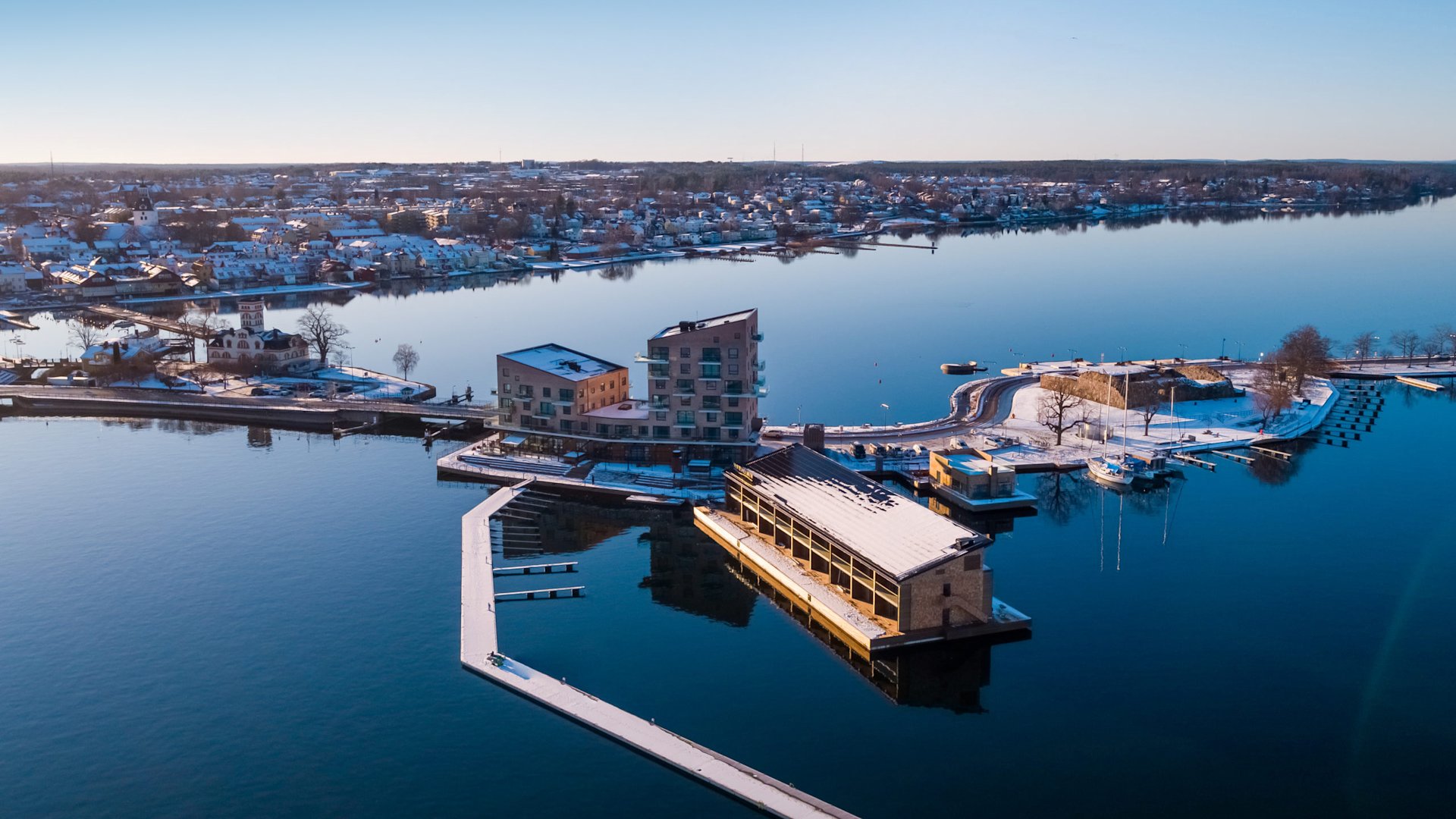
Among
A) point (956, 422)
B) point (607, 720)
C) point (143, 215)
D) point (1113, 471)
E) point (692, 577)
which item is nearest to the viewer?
point (607, 720)

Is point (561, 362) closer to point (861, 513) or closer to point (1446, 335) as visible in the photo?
point (861, 513)

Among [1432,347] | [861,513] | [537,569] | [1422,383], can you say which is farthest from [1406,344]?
[537,569]

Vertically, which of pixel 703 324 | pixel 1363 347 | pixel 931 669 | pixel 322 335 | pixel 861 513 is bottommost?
pixel 931 669

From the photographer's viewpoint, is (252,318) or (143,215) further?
(143,215)

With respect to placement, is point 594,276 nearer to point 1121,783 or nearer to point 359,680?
point 359,680

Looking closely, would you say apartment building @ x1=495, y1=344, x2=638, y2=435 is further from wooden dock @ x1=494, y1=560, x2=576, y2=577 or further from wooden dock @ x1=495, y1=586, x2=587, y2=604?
wooden dock @ x1=495, y1=586, x2=587, y2=604

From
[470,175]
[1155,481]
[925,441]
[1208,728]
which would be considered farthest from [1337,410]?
[470,175]

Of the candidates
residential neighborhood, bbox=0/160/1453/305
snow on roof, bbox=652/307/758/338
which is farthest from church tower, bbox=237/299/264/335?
residential neighborhood, bbox=0/160/1453/305
